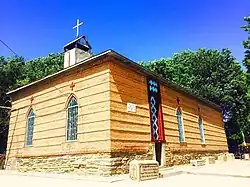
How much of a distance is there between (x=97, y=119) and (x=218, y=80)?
2048 centimetres

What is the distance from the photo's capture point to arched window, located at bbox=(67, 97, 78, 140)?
37.6ft

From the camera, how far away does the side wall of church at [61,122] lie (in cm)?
1028

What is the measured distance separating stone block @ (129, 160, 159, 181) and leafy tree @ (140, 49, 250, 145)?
748 inches

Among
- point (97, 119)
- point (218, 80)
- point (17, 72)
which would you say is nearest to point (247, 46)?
point (218, 80)

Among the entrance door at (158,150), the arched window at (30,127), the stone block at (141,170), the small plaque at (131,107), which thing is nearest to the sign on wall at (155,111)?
the entrance door at (158,150)

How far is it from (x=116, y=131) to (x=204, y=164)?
796 centimetres

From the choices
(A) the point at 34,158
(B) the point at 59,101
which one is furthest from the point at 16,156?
(B) the point at 59,101

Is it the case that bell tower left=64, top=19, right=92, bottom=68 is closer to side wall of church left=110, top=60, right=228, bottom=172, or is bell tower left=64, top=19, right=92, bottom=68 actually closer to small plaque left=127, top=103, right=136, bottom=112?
side wall of church left=110, top=60, right=228, bottom=172

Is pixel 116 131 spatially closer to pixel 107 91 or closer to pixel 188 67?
pixel 107 91

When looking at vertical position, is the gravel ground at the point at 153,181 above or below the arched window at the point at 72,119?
below

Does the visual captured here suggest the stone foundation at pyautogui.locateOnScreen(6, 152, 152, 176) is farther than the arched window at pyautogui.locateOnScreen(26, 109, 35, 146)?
No

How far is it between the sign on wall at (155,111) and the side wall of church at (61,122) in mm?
3272

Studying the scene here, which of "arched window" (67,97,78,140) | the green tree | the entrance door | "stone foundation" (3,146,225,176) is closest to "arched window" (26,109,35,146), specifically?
"stone foundation" (3,146,225,176)

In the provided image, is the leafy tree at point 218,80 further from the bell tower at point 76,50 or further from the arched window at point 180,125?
the bell tower at point 76,50
